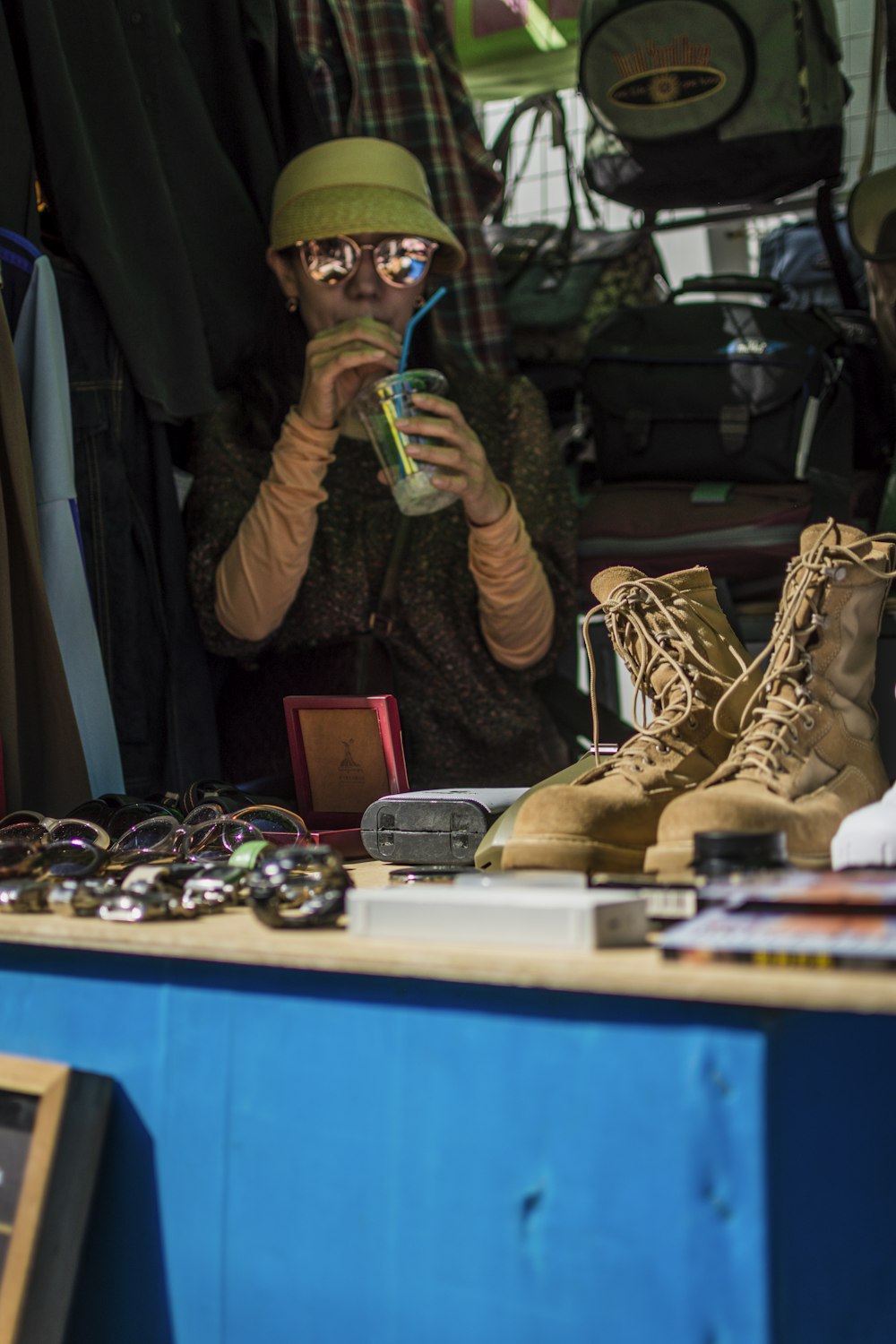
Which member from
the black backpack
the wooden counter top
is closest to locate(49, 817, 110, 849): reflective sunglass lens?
the wooden counter top

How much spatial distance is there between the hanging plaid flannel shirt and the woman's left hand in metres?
0.56

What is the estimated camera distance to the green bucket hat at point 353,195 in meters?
1.74

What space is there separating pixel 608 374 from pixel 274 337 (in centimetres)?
50

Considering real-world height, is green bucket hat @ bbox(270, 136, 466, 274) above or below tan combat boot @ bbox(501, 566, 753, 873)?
above

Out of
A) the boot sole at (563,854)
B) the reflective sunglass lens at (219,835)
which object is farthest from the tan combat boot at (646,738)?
the reflective sunglass lens at (219,835)

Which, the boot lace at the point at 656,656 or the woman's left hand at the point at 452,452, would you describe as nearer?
the boot lace at the point at 656,656

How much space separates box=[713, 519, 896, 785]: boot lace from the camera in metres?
0.88

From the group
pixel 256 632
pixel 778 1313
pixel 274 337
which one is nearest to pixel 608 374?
pixel 274 337

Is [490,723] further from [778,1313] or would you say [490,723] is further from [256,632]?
[778,1313]

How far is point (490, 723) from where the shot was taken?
191cm

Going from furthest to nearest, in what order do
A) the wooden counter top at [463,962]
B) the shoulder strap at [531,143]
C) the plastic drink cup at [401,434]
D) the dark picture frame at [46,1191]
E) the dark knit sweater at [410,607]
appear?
the shoulder strap at [531,143]
the dark knit sweater at [410,607]
the plastic drink cup at [401,434]
the dark picture frame at [46,1191]
the wooden counter top at [463,962]

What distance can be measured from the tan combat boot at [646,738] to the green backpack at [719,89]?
3.98 feet

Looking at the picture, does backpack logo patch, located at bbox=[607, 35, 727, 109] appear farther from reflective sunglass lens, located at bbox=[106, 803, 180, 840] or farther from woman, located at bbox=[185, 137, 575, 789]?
reflective sunglass lens, located at bbox=[106, 803, 180, 840]

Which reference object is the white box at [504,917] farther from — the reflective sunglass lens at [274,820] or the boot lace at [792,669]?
the reflective sunglass lens at [274,820]
